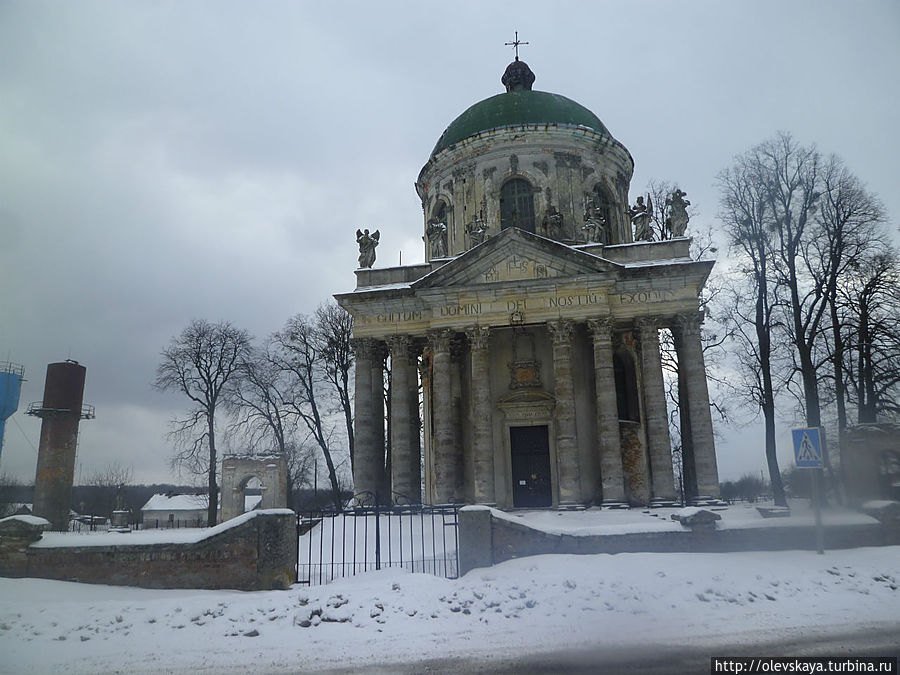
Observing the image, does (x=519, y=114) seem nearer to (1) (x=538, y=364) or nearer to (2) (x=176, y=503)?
(1) (x=538, y=364)

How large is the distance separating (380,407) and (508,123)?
13659 mm

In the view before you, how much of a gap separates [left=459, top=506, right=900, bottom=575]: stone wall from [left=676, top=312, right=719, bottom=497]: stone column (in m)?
8.45

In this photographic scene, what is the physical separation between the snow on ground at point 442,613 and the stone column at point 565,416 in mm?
9210

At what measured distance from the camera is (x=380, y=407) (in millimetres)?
24484

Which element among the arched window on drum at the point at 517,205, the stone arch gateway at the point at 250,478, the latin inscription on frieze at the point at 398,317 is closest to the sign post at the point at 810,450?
the latin inscription on frieze at the point at 398,317

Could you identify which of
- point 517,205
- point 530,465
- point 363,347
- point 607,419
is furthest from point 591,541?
point 517,205

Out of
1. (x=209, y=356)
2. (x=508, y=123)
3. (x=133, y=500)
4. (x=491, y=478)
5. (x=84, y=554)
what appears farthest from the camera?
(x=133, y=500)

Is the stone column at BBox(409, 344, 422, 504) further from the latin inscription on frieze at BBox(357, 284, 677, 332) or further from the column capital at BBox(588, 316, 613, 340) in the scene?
the column capital at BBox(588, 316, 613, 340)

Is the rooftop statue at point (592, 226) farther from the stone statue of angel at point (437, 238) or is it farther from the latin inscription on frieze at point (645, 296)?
the stone statue of angel at point (437, 238)

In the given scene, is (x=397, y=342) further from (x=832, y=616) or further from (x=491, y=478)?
(x=832, y=616)

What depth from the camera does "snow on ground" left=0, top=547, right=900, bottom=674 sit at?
8289 mm

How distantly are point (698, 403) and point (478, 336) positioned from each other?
7.80 metres

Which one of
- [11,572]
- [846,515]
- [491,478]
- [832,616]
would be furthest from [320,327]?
[832,616]

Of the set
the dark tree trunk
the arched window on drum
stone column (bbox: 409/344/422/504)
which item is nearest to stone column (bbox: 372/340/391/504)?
stone column (bbox: 409/344/422/504)
